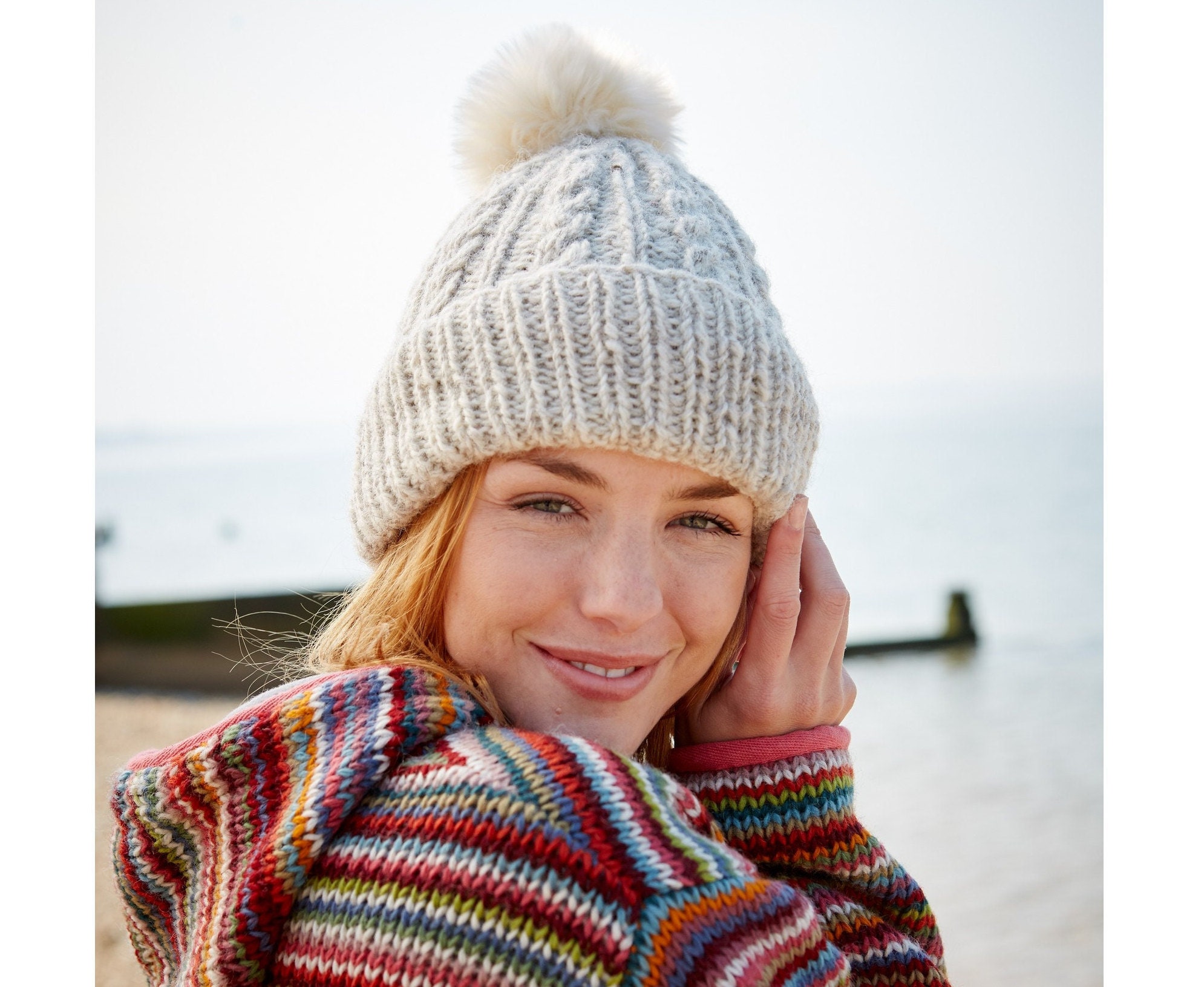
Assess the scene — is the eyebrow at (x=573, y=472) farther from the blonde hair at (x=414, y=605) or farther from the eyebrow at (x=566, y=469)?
the blonde hair at (x=414, y=605)

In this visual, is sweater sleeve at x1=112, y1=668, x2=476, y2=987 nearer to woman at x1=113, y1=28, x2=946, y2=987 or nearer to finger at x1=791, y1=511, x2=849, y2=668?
woman at x1=113, y1=28, x2=946, y2=987

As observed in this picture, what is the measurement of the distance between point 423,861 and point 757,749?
0.88 m

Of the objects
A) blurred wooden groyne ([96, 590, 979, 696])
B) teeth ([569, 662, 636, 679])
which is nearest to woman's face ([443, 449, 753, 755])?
teeth ([569, 662, 636, 679])

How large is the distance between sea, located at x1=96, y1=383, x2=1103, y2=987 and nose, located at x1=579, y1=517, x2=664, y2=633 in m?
0.66

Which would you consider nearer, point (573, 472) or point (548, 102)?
point (573, 472)

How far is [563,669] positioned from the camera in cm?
168

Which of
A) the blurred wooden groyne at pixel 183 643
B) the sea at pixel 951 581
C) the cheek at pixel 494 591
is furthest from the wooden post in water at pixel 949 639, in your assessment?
the cheek at pixel 494 591

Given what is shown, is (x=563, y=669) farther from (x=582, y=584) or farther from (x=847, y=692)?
Result: (x=847, y=692)

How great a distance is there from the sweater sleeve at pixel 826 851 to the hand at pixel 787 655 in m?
0.06

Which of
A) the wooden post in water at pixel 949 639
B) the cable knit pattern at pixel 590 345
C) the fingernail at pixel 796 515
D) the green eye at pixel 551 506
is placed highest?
the cable knit pattern at pixel 590 345

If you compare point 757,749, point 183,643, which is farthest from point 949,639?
point 757,749

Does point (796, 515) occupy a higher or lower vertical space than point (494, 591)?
higher

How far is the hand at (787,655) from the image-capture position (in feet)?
6.32
